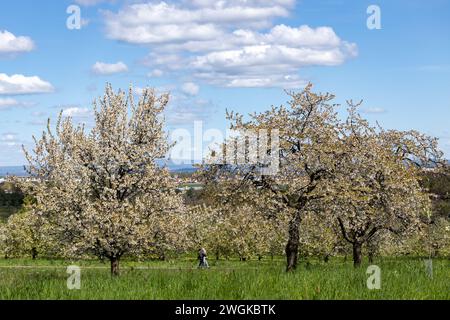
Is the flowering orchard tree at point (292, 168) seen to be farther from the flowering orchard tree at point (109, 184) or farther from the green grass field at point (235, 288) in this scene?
the green grass field at point (235, 288)

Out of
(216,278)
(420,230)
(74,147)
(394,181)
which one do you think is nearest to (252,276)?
(216,278)

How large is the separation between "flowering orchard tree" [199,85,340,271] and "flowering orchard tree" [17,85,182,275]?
3273 millimetres

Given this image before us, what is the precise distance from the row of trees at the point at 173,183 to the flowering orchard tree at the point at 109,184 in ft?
0.17

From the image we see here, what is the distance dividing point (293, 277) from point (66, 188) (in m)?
16.2

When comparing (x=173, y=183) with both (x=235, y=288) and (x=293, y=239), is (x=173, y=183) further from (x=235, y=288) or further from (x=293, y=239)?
(x=235, y=288)

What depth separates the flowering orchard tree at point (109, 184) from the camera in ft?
81.9

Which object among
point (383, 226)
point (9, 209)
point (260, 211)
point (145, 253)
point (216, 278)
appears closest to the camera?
point (216, 278)

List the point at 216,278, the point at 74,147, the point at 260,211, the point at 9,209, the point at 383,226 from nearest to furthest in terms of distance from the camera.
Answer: the point at 216,278 < the point at 260,211 < the point at 74,147 < the point at 383,226 < the point at 9,209

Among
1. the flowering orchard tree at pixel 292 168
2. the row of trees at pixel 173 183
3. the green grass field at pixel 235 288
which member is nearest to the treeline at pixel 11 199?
the row of trees at pixel 173 183

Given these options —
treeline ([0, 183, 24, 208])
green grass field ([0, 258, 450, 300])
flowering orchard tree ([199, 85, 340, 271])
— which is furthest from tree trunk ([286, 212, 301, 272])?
treeline ([0, 183, 24, 208])

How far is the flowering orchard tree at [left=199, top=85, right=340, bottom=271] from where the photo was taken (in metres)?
24.1

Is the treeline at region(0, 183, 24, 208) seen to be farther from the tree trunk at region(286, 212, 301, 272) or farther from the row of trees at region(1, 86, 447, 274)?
the tree trunk at region(286, 212, 301, 272)
